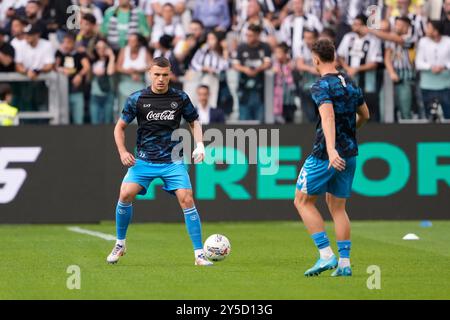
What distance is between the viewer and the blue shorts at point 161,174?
12891 mm

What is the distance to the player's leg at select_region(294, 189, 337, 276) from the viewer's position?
37.8 ft

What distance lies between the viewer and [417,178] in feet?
63.6

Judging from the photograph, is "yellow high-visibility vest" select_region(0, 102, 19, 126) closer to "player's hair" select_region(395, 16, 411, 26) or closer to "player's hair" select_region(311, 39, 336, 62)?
"player's hair" select_region(395, 16, 411, 26)

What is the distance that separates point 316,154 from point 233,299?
7.62 ft

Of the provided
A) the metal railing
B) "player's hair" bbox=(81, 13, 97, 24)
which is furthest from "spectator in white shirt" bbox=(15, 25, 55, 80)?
"player's hair" bbox=(81, 13, 97, 24)

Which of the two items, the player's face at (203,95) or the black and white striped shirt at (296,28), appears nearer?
the player's face at (203,95)

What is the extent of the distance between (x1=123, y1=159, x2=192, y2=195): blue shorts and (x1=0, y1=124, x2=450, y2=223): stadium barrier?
20.2 ft

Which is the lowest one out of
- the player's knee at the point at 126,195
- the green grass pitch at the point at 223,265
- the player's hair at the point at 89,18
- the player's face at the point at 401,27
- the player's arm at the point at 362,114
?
the green grass pitch at the point at 223,265

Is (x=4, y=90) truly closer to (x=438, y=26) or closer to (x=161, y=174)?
(x=438, y=26)

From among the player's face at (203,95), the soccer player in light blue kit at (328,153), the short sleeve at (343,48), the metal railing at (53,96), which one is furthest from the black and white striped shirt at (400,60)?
the soccer player in light blue kit at (328,153)

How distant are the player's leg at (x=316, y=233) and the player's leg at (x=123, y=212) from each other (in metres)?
2.14

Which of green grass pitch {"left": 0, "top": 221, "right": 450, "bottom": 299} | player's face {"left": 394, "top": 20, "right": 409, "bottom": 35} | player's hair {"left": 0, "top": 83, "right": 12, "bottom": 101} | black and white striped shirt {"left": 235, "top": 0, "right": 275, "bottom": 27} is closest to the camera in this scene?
green grass pitch {"left": 0, "top": 221, "right": 450, "bottom": 299}

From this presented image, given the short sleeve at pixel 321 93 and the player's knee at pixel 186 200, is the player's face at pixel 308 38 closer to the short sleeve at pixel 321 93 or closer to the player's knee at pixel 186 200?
the player's knee at pixel 186 200
